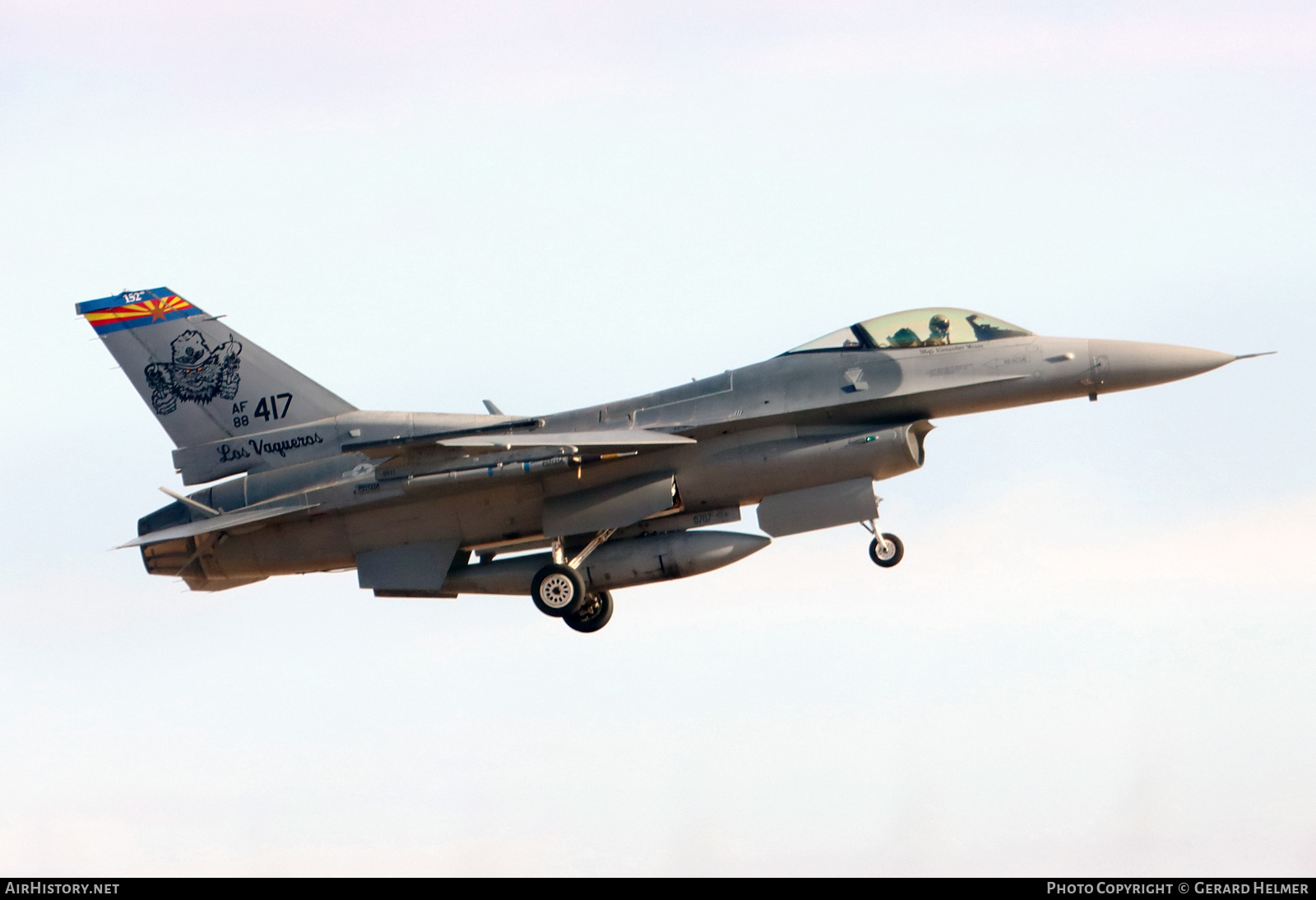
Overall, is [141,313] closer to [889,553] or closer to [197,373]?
[197,373]

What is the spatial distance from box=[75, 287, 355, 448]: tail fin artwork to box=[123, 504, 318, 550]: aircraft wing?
1.35 m

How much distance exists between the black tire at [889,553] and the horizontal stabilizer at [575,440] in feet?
8.78

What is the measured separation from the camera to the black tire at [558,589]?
2253cm

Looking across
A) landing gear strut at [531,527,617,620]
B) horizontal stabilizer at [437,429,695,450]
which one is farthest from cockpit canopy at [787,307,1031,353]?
landing gear strut at [531,527,617,620]

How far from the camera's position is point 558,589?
22.6 metres

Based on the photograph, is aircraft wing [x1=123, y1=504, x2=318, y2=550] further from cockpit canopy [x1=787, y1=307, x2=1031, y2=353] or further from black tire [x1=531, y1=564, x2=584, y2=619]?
cockpit canopy [x1=787, y1=307, x2=1031, y2=353]

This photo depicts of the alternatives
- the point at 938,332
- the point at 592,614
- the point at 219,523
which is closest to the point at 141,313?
the point at 219,523

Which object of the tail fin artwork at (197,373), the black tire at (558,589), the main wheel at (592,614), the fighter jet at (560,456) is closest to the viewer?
the fighter jet at (560,456)

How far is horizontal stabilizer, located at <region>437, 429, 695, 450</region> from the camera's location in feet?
69.1

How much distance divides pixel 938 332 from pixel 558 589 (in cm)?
605

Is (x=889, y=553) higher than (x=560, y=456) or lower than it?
lower

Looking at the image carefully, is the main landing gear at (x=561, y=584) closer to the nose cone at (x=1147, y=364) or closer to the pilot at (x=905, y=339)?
the pilot at (x=905, y=339)

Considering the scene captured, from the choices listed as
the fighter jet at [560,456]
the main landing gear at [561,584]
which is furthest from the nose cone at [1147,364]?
the main landing gear at [561,584]
